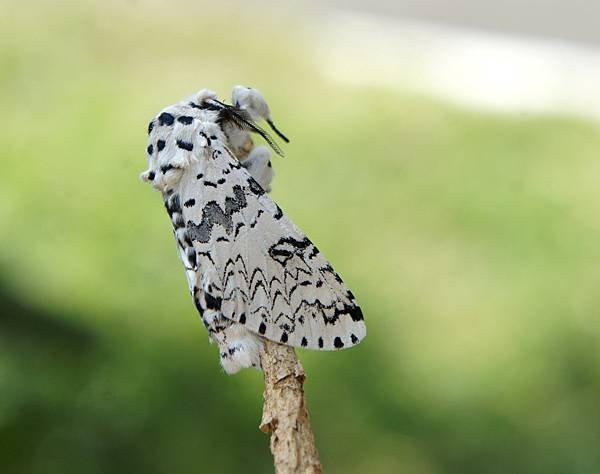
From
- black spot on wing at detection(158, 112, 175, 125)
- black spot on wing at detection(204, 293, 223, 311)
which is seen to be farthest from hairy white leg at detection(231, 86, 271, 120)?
black spot on wing at detection(204, 293, 223, 311)

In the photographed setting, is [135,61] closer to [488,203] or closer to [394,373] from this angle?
[488,203]

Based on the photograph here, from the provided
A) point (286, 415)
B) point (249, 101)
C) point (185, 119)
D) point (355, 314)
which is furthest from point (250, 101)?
point (286, 415)

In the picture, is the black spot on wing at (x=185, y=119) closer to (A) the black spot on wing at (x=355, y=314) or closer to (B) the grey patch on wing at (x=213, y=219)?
(B) the grey patch on wing at (x=213, y=219)

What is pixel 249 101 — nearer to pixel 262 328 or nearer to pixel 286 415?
pixel 262 328

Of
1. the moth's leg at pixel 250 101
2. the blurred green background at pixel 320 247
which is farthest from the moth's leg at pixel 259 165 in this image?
the blurred green background at pixel 320 247

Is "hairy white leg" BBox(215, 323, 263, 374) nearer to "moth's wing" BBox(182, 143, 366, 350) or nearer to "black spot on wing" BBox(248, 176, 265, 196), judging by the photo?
"moth's wing" BBox(182, 143, 366, 350)

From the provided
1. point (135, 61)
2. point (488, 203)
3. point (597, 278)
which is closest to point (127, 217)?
point (135, 61)

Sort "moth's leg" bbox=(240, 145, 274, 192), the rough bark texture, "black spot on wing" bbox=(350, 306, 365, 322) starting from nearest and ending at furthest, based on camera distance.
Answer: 1. the rough bark texture
2. "black spot on wing" bbox=(350, 306, 365, 322)
3. "moth's leg" bbox=(240, 145, 274, 192)
